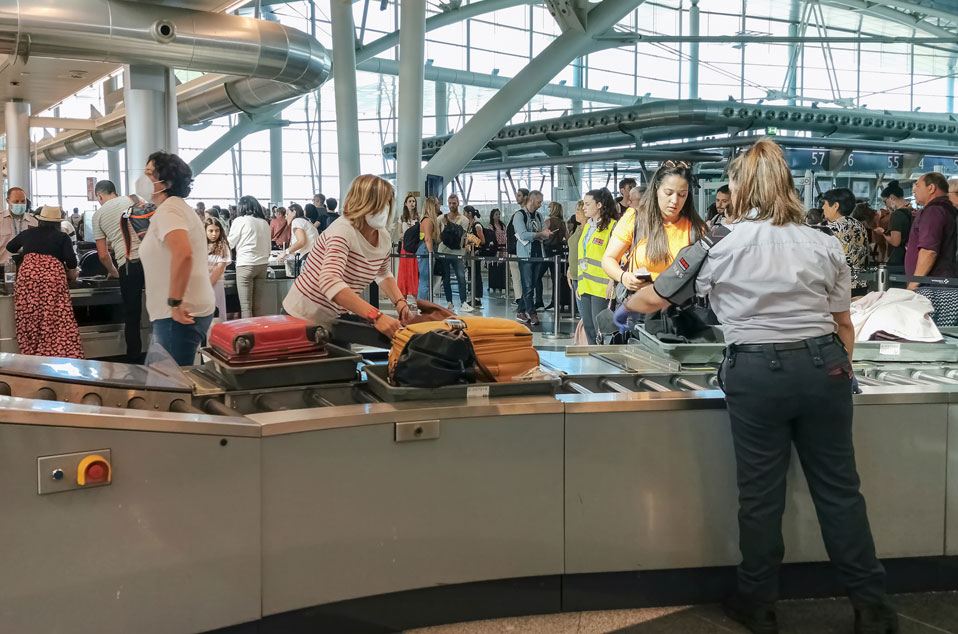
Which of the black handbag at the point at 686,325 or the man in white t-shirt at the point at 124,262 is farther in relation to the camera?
the man in white t-shirt at the point at 124,262

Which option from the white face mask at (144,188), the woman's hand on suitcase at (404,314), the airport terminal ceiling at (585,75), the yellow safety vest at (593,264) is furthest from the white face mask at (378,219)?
the airport terminal ceiling at (585,75)

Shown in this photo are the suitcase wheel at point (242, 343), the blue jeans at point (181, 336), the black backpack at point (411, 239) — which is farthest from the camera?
the black backpack at point (411, 239)

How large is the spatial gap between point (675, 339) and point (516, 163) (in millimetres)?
12867

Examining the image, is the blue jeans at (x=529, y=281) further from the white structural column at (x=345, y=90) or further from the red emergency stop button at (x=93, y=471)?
the red emergency stop button at (x=93, y=471)

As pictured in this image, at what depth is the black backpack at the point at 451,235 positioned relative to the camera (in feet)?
39.7

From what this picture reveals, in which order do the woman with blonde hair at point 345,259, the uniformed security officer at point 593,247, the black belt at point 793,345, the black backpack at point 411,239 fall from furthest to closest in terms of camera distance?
the black backpack at point 411,239 → the uniformed security officer at point 593,247 → the woman with blonde hair at point 345,259 → the black belt at point 793,345

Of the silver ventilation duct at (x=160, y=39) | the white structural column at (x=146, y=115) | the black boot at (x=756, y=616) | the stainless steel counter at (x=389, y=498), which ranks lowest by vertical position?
the black boot at (x=756, y=616)

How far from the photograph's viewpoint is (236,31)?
911 cm

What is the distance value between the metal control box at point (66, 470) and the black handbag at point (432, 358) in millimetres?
897

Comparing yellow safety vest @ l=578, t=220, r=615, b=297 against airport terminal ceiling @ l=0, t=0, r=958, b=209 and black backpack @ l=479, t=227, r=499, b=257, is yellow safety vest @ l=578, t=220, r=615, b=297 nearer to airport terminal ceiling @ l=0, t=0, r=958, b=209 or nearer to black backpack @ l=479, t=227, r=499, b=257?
black backpack @ l=479, t=227, r=499, b=257

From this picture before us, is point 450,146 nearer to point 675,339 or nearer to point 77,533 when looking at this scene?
point 675,339

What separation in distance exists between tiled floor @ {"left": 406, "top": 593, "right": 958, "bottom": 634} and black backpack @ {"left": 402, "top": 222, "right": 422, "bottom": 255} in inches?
336

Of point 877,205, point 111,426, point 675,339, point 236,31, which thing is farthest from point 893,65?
point 111,426

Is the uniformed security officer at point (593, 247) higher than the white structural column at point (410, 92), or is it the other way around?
the white structural column at point (410, 92)
